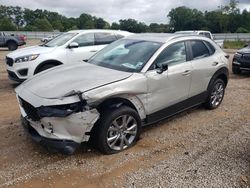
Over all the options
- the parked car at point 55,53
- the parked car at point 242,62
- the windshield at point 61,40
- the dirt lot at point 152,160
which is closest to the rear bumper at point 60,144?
the dirt lot at point 152,160

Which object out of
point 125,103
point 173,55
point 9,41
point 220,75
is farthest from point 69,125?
point 9,41

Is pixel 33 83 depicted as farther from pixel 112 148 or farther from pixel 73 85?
pixel 112 148

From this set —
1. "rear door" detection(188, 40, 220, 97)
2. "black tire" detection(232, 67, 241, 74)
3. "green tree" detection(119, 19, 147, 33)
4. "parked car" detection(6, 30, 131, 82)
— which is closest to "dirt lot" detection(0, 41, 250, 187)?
"rear door" detection(188, 40, 220, 97)

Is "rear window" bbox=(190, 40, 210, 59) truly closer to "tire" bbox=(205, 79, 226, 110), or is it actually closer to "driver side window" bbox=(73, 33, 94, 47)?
"tire" bbox=(205, 79, 226, 110)

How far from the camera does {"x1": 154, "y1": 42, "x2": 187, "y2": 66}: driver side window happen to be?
479 cm

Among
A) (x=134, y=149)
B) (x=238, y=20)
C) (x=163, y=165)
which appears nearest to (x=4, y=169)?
(x=134, y=149)

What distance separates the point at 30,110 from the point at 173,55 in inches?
99.3

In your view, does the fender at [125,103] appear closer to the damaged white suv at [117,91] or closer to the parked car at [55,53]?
the damaged white suv at [117,91]

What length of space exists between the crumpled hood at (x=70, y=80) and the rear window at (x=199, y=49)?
1778 mm

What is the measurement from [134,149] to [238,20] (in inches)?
2778

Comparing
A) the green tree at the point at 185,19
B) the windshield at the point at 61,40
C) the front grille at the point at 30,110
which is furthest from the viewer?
the green tree at the point at 185,19

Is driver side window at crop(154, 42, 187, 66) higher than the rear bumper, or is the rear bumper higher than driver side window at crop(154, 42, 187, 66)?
driver side window at crop(154, 42, 187, 66)

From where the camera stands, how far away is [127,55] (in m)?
4.95

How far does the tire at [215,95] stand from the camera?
6.04m
